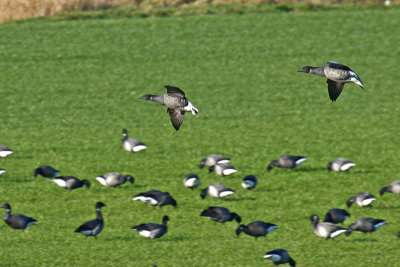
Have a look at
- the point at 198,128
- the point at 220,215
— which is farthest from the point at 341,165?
the point at 198,128

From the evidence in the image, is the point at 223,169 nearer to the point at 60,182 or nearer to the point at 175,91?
the point at 60,182

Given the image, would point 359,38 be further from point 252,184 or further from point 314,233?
point 314,233

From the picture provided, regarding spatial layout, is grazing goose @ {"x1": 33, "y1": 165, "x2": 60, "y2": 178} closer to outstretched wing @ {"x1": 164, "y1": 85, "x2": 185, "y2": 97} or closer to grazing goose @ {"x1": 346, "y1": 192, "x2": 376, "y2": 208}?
grazing goose @ {"x1": 346, "y1": 192, "x2": 376, "y2": 208}

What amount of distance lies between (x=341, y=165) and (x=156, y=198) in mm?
9338

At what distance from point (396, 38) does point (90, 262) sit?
37132 millimetres

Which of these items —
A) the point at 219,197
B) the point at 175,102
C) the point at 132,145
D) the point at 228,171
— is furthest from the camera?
the point at 132,145

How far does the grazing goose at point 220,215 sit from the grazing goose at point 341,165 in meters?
8.70

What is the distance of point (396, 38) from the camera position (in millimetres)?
57094

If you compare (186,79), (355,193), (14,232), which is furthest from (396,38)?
(14,232)

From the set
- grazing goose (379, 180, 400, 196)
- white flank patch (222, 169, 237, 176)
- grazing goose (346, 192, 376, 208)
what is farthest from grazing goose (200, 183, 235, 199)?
grazing goose (379, 180, 400, 196)

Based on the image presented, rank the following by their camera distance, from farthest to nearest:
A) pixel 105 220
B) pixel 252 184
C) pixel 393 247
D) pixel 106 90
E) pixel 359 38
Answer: pixel 359 38
pixel 106 90
pixel 252 184
pixel 105 220
pixel 393 247

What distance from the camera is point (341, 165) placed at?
35594mm

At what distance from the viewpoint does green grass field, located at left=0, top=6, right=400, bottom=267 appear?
27641 millimetres

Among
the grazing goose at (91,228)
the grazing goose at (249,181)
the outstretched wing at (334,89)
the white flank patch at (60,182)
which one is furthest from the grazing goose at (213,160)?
the outstretched wing at (334,89)
